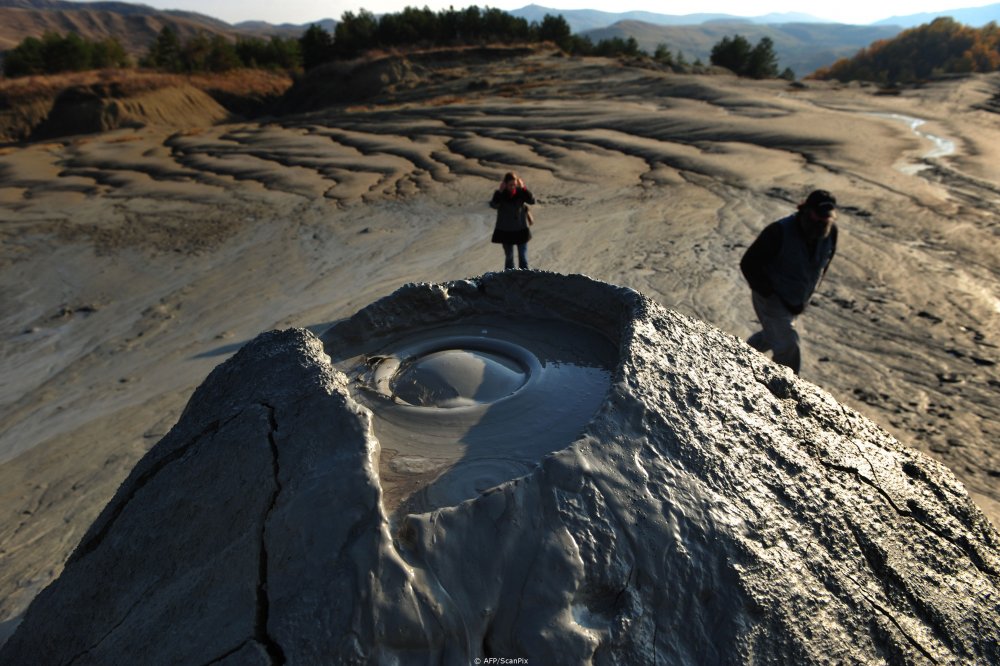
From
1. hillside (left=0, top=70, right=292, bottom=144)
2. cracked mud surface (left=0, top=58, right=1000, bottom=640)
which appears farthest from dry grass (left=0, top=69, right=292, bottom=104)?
cracked mud surface (left=0, top=58, right=1000, bottom=640)

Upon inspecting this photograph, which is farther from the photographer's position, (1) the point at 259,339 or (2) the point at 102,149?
(2) the point at 102,149

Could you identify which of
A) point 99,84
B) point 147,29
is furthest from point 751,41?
point 99,84

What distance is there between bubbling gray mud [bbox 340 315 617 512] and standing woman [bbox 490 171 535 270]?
11.3ft

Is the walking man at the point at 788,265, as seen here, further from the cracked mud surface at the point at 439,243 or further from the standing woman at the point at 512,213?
the standing woman at the point at 512,213

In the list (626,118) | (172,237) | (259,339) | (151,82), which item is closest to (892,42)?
(626,118)

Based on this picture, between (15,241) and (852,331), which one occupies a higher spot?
(852,331)

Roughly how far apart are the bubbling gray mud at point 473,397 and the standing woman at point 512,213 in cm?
344

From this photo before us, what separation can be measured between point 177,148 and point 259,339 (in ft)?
48.3

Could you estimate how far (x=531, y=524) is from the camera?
1.28 metres

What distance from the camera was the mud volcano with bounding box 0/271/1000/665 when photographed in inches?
47.8

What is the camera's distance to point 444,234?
848 centimetres

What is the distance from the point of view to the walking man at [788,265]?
3.27 metres

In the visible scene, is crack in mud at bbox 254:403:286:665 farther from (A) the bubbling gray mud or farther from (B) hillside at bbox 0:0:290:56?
(B) hillside at bbox 0:0:290:56

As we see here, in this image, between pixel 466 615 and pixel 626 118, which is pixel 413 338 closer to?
pixel 466 615
